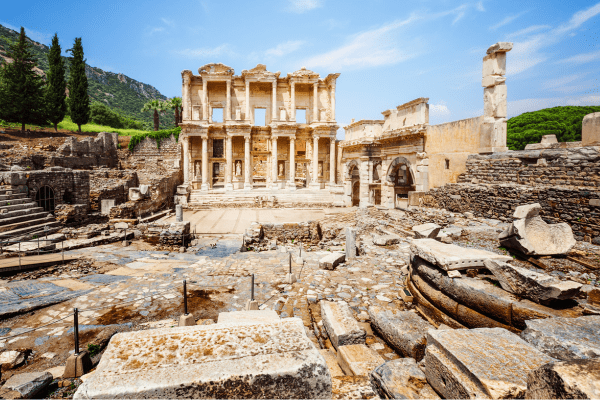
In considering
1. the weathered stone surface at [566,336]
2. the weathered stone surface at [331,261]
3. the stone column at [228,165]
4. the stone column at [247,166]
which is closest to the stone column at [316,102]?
the stone column at [247,166]

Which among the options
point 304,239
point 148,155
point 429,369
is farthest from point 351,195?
point 148,155

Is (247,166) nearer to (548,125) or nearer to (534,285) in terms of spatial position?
(534,285)

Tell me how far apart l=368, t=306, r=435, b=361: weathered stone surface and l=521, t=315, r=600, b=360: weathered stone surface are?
997mm

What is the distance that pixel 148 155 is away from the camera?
1352 inches

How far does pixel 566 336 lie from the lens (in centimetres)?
271

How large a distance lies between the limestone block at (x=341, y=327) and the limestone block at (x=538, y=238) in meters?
4.22

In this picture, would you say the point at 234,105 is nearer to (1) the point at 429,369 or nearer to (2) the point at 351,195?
(2) the point at 351,195

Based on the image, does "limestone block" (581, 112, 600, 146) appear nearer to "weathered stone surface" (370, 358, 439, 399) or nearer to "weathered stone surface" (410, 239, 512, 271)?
"weathered stone surface" (410, 239, 512, 271)

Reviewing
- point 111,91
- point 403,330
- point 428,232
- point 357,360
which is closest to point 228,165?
point 428,232

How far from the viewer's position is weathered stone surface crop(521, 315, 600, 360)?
Result: 2.49m

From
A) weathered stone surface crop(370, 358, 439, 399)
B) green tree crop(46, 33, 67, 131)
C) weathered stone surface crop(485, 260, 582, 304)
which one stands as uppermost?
green tree crop(46, 33, 67, 131)

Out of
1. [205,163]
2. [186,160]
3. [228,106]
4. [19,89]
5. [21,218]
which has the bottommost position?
[21,218]

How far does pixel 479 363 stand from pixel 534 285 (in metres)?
1.94

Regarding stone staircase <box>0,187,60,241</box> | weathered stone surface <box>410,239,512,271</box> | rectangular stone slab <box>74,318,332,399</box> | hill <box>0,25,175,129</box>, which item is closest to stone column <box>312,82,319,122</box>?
stone staircase <box>0,187,60,241</box>
